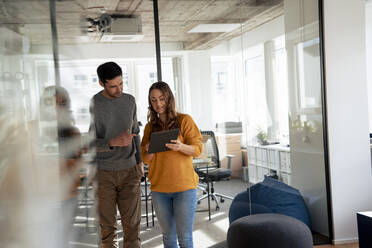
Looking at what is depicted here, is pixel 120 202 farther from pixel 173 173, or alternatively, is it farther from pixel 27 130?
pixel 27 130

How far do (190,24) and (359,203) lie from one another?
78.5 inches

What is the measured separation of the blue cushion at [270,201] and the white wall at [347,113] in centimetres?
29

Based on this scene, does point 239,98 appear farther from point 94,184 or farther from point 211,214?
point 94,184

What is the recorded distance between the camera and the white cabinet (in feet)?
11.1

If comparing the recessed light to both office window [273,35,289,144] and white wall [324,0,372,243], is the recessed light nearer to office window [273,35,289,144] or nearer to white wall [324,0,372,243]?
office window [273,35,289,144]

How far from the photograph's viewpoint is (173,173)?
2.39 m

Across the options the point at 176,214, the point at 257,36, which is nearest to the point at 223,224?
the point at 176,214

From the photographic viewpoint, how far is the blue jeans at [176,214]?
94.8 inches

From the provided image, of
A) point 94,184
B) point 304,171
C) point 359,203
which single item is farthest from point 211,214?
point 94,184

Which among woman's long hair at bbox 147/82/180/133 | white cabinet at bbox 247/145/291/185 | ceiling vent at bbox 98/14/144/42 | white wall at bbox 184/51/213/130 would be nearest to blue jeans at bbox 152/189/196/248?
woman's long hair at bbox 147/82/180/133

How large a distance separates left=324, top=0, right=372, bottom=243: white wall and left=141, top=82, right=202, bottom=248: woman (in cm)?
146

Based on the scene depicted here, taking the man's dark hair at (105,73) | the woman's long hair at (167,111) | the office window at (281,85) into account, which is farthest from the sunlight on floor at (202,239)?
the man's dark hair at (105,73)

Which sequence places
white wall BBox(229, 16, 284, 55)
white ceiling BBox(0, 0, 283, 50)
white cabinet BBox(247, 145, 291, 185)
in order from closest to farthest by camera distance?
1. white ceiling BBox(0, 0, 283, 50)
2. white wall BBox(229, 16, 284, 55)
3. white cabinet BBox(247, 145, 291, 185)

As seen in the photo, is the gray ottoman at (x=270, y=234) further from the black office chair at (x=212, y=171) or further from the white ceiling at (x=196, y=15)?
the white ceiling at (x=196, y=15)
